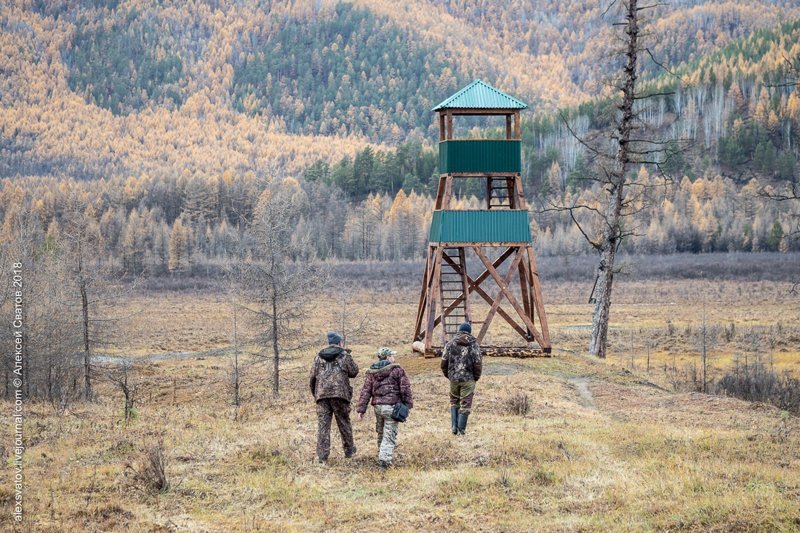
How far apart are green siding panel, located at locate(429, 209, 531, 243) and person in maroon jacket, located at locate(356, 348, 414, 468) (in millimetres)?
11950

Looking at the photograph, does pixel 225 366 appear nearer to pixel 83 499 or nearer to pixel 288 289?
pixel 288 289

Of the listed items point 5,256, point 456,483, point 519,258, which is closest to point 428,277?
point 519,258

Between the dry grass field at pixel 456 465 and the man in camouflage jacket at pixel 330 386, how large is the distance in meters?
Result: 0.50

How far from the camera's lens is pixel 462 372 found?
1531cm

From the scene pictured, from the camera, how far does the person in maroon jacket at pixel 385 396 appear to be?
526 inches

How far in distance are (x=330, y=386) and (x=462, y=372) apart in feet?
8.80

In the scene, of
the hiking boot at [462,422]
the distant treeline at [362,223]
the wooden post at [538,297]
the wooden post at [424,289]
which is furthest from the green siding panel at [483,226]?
the distant treeline at [362,223]

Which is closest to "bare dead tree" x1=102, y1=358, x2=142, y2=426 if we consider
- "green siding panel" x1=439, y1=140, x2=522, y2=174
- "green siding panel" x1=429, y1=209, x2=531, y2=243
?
"green siding panel" x1=429, y1=209, x2=531, y2=243

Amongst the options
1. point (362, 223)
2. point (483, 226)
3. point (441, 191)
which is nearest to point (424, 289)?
point (483, 226)

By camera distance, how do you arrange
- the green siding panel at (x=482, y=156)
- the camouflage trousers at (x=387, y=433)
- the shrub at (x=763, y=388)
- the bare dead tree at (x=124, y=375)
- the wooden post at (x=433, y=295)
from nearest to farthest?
the camouflage trousers at (x=387, y=433) < the shrub at (x=763, y=388) < the wooden post at (x=433, y=295) < the green siding panel at (x=482, y=156) < the bare dead tree at (x=124, y=375)

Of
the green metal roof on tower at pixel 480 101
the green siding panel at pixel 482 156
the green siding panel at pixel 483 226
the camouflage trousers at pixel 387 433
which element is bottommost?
the camouflage trousers at pixel 387 433

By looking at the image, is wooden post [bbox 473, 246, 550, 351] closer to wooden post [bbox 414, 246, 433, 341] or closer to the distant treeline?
wooden post [bbox 414, 246, 433, 341]

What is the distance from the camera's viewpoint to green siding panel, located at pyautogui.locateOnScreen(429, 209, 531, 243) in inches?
1008

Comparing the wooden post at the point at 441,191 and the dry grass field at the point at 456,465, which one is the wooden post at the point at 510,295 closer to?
the dry grass field at the point at 456,465
